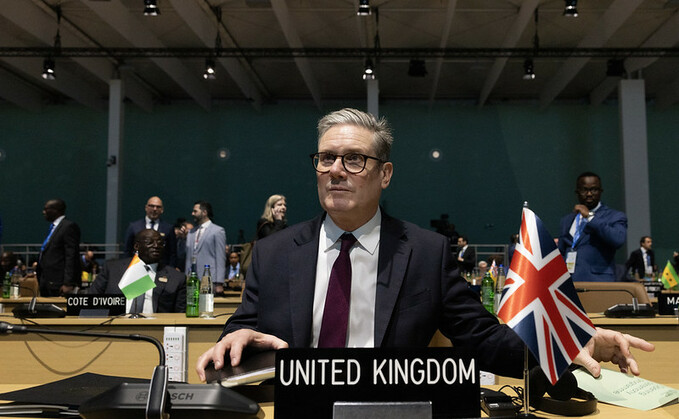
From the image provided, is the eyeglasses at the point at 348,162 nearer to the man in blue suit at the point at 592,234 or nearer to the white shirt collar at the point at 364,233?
the white shirt collar at the point at 364,233

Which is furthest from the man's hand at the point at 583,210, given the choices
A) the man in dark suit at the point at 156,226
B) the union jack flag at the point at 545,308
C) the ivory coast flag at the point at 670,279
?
the man in dark suit at the point at 156,226

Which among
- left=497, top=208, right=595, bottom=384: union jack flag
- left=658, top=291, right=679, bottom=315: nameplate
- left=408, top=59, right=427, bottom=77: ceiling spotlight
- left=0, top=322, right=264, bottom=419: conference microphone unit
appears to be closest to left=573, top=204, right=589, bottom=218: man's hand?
left=658, top=291, right=679, bottom=315: nameplate

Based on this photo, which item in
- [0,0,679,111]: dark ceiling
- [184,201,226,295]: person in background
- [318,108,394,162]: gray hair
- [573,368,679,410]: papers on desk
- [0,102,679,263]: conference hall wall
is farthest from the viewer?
[0,102,679,263]: conference hall wall

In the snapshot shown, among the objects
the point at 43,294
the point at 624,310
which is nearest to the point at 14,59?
the point at 43,294

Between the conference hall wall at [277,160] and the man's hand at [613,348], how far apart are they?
13.4 m

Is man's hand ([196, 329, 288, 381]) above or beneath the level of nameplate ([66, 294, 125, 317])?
above

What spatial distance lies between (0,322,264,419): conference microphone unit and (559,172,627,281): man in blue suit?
3.54 meters

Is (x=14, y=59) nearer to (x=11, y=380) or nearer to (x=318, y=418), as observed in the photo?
(x=11, y=380)

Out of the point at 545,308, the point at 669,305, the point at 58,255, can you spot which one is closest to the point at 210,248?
A: the point at 58,255

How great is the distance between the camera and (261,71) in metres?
13.2

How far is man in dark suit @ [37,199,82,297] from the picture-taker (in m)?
6.09

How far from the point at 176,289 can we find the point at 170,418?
2974 millimetres

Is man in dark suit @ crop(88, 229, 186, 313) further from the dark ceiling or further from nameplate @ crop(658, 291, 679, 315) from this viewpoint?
the dark ceiling

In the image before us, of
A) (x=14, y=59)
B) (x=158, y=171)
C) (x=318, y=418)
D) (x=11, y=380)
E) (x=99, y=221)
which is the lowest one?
(x=11, y=380)
